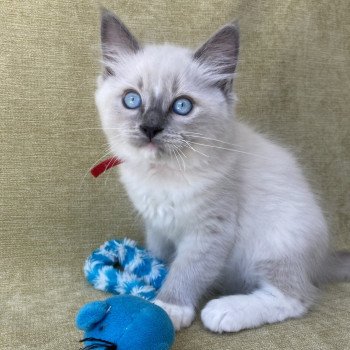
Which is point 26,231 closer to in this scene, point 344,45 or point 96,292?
point 96,292

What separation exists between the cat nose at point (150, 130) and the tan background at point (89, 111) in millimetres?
603

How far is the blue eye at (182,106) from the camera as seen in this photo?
1397mm

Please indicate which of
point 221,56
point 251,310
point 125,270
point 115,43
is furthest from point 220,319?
point 115,43

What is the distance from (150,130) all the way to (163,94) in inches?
5.9

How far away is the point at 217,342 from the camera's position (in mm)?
1247

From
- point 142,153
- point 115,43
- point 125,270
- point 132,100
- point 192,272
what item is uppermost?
point 115,43

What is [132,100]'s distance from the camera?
1439mm

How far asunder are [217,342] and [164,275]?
420 mm

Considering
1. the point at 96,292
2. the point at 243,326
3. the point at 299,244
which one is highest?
the point at 299,244

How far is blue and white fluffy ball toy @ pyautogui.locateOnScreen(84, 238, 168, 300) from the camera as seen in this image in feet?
5.03

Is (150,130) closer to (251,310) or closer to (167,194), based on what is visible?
(167,194)

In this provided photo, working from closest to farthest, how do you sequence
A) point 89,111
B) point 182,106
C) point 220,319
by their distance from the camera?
1. point 220,319
2. point 182,106
3. point 89,111

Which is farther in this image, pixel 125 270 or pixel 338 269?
pixel 338 269

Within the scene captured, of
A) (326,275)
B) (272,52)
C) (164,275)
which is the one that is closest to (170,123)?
(164,275)
